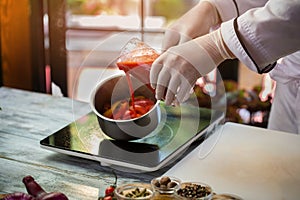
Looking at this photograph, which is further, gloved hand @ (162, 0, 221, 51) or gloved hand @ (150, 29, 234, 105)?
gloved hand @ (162, 0, 221, 51)

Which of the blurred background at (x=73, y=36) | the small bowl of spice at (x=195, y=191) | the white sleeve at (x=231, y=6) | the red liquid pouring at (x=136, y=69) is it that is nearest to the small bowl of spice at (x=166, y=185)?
the small bowl of spice at (x=195, y=191)

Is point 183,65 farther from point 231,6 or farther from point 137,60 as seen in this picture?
point 231,6

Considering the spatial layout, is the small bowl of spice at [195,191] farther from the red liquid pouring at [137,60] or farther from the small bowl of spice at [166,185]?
the red liquid pouring at [137,60]

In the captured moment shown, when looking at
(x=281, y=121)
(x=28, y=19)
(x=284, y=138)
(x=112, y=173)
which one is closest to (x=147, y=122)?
(x=112, y=173)

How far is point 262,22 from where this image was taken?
41.8 inches

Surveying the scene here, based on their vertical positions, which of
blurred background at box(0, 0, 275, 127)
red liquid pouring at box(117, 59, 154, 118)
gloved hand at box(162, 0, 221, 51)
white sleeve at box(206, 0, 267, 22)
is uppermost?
white sleeve at box(206, 0, 267, 22)

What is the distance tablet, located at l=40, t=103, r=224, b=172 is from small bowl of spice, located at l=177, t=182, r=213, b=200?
0.14 metres

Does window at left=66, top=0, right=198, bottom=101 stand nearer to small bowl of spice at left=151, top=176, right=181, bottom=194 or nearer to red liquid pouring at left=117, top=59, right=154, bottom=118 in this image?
red liquid pouring at left=117, top=59, right=154, bottom=118

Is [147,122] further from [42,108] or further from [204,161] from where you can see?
[42,108]

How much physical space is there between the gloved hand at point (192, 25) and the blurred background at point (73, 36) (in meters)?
0.63

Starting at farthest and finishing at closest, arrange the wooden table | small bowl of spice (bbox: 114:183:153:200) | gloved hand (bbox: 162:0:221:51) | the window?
the window, gloved hand (bbox: 162:0:221:51), the wooden table, small bowl of spice (bbox: 114:183:153:200)

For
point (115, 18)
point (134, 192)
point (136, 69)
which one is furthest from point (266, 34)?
point (115, 18)

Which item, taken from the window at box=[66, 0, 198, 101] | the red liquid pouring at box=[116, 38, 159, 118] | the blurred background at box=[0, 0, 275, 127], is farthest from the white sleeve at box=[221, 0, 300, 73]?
the window at box=[66, 0, 198, 101]

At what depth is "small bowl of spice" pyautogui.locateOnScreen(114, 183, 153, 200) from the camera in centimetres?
101
